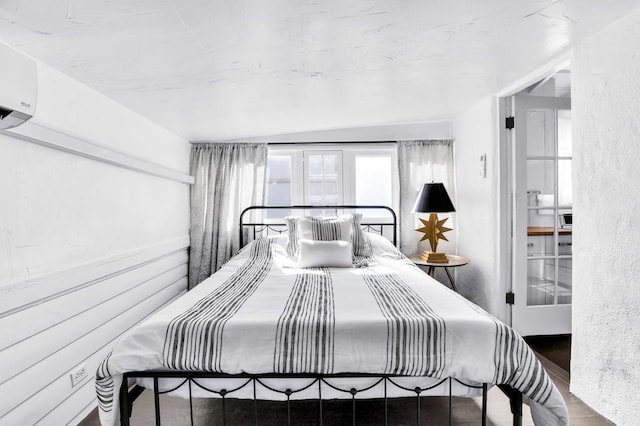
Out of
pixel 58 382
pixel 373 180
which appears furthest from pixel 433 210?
pixel 58 382

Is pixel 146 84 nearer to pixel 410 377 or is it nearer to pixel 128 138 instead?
pixel 128 138

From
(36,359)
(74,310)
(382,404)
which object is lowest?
(382,404)

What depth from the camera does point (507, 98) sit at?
289cm

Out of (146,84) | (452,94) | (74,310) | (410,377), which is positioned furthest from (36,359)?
(452,94)

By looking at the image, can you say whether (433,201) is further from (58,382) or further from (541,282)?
(58,382)

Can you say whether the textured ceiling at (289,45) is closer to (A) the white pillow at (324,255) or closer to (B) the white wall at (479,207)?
(B) the white wall at (479,207)

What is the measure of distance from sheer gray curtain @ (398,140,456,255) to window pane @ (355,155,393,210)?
203 millimetres

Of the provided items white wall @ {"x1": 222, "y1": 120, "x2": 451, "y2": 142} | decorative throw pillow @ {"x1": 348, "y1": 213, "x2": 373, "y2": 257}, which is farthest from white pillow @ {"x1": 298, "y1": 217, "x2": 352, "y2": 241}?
white wall @ {"x1": 222, "y1": 120, "x2": 451, "y2": 142}

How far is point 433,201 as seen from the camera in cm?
340

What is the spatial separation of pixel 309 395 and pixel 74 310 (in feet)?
4.39

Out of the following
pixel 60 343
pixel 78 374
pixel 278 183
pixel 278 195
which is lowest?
pixel 78 374

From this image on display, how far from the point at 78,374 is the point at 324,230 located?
1.94 m

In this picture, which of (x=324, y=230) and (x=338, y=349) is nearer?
(x=338, y=349)

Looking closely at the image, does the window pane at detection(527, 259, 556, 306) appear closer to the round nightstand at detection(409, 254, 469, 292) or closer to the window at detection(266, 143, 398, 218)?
the round nightstand at detection(409, 254, 469, 292)
